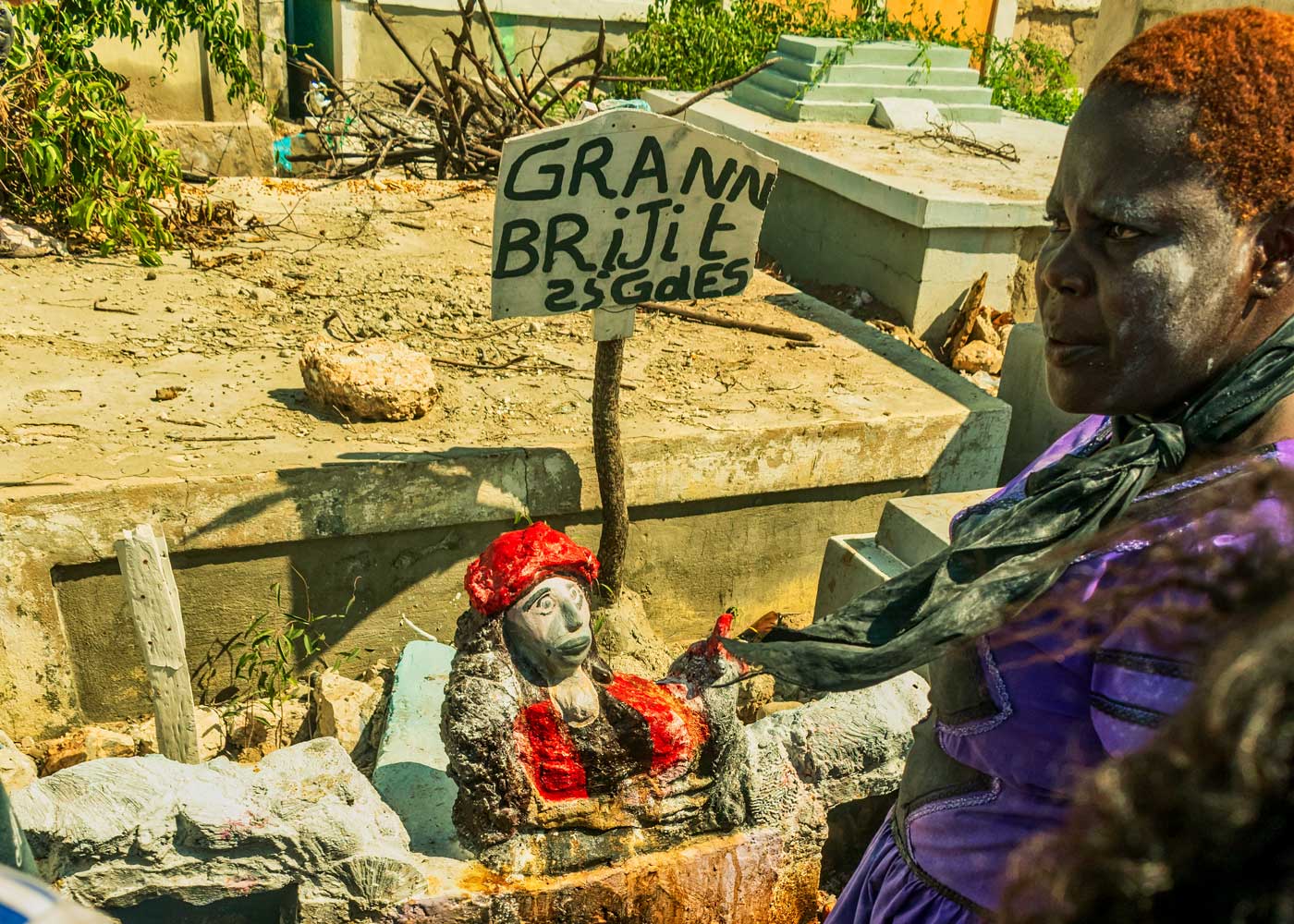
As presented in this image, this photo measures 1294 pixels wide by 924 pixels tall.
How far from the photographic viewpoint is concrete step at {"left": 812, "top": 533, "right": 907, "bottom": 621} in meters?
3.62

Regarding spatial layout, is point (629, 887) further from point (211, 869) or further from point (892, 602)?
point (892, 602)

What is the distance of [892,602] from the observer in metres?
1.38

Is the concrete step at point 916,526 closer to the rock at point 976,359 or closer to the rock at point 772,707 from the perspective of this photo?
the rock at point 772,707

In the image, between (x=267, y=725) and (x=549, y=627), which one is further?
(x=267, y=725)

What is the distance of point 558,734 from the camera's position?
247 cm


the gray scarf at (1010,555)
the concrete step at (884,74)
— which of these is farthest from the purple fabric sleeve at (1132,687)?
the concrete step at (884,74)

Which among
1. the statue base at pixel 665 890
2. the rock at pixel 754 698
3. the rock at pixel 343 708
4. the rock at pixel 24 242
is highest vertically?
the rock at pixel 24 242

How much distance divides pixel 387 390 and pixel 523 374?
2.44 ft

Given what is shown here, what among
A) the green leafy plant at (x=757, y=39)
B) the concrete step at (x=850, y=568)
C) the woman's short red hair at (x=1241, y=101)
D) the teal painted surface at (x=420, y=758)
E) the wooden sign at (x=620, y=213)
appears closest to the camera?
the woman's short red hair at (x=1241, y=101)

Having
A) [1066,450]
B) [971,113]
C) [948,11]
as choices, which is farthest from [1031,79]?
[1066,450]

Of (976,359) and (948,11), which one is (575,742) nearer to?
(976,359)

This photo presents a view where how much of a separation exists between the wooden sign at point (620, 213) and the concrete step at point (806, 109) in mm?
5132

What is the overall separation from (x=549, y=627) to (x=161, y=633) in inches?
49.0

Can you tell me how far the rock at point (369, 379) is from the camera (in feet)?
12.7
